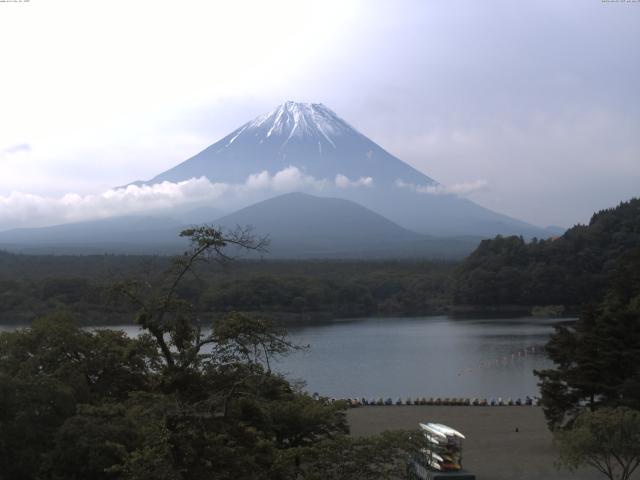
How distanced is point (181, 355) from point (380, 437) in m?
1.98

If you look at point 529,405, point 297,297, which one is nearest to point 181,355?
point 529,405

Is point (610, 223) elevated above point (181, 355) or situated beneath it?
elevated above

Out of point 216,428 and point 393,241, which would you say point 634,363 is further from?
point 393,241

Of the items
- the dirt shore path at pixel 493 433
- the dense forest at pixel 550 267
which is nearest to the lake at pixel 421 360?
the dirt shore path at pixel 493 433

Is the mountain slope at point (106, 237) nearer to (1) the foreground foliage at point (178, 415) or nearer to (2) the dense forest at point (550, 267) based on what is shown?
(2) the dense forest at point (550, 267)

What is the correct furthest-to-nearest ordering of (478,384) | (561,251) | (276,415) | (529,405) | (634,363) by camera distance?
(561,251), (478,384), (529,405), (634,363), (276,415)

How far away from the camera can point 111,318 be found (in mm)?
42188

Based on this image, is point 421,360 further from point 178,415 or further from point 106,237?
point 106,237

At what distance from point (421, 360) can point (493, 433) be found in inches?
534

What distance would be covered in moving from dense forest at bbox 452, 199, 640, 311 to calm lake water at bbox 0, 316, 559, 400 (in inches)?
384

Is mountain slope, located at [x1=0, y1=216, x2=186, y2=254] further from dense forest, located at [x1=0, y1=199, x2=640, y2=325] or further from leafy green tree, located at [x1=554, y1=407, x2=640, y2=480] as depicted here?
leafy green tree, located at [x1=554, y1=407, x2=640, y2=480]

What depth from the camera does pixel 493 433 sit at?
1516 centimetres

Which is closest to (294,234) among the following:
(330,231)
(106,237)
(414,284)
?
(330,231)

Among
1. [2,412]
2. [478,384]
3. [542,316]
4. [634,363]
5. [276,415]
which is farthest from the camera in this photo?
→ [542,316]
